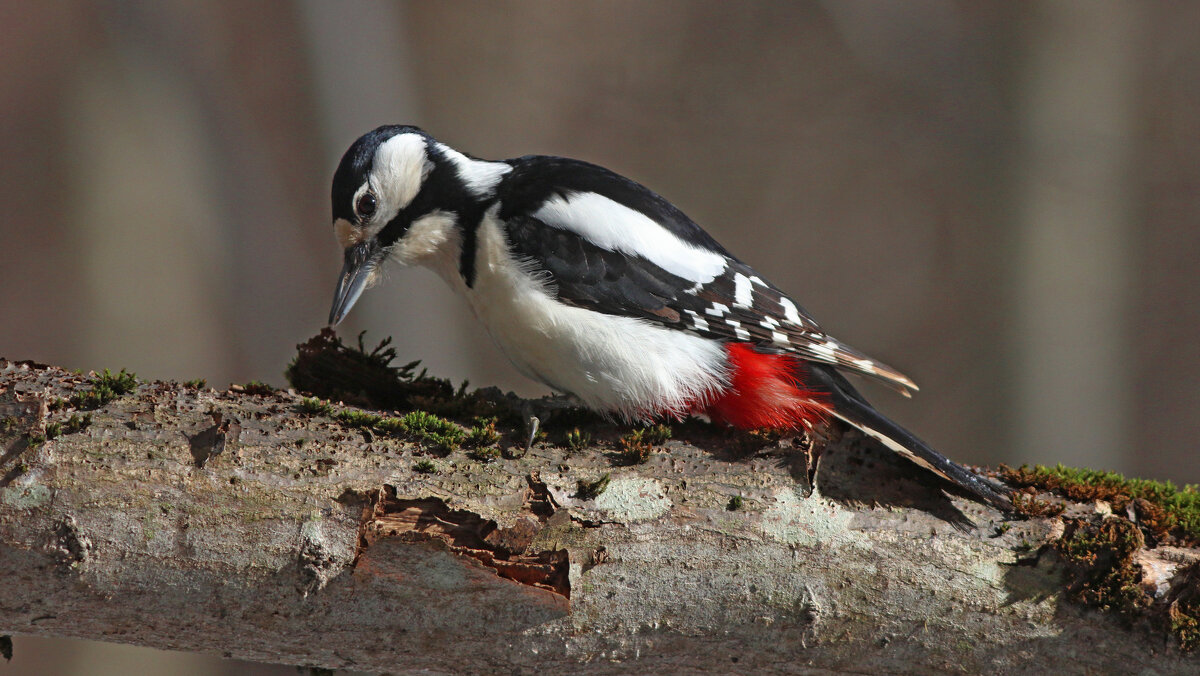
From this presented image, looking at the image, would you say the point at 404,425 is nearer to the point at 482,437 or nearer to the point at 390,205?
the point at 482,437

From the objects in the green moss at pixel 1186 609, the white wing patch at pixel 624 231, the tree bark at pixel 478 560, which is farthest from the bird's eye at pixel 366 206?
the green moss at pixel 1186 609

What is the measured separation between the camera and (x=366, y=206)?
3359 mm

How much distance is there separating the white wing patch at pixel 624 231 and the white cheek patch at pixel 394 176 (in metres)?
0.57

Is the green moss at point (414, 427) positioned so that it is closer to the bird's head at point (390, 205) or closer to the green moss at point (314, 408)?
the green moss at point (314, 408)

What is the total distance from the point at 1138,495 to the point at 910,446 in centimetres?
74

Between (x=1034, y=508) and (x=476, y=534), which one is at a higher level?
(x=1034, y=508)

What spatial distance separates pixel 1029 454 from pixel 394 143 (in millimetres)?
6211

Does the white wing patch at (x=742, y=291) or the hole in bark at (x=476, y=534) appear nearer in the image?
the hole in bark at (x=476, y=534)

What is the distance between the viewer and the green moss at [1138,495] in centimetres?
254

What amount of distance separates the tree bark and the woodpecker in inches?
22.3

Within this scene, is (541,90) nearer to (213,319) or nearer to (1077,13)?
(213,319)

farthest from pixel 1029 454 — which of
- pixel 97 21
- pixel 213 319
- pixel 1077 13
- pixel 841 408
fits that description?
pixel 97 21

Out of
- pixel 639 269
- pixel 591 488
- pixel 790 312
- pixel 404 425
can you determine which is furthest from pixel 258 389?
pixel 790 312

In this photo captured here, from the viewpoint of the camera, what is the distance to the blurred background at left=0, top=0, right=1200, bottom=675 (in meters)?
7.51
